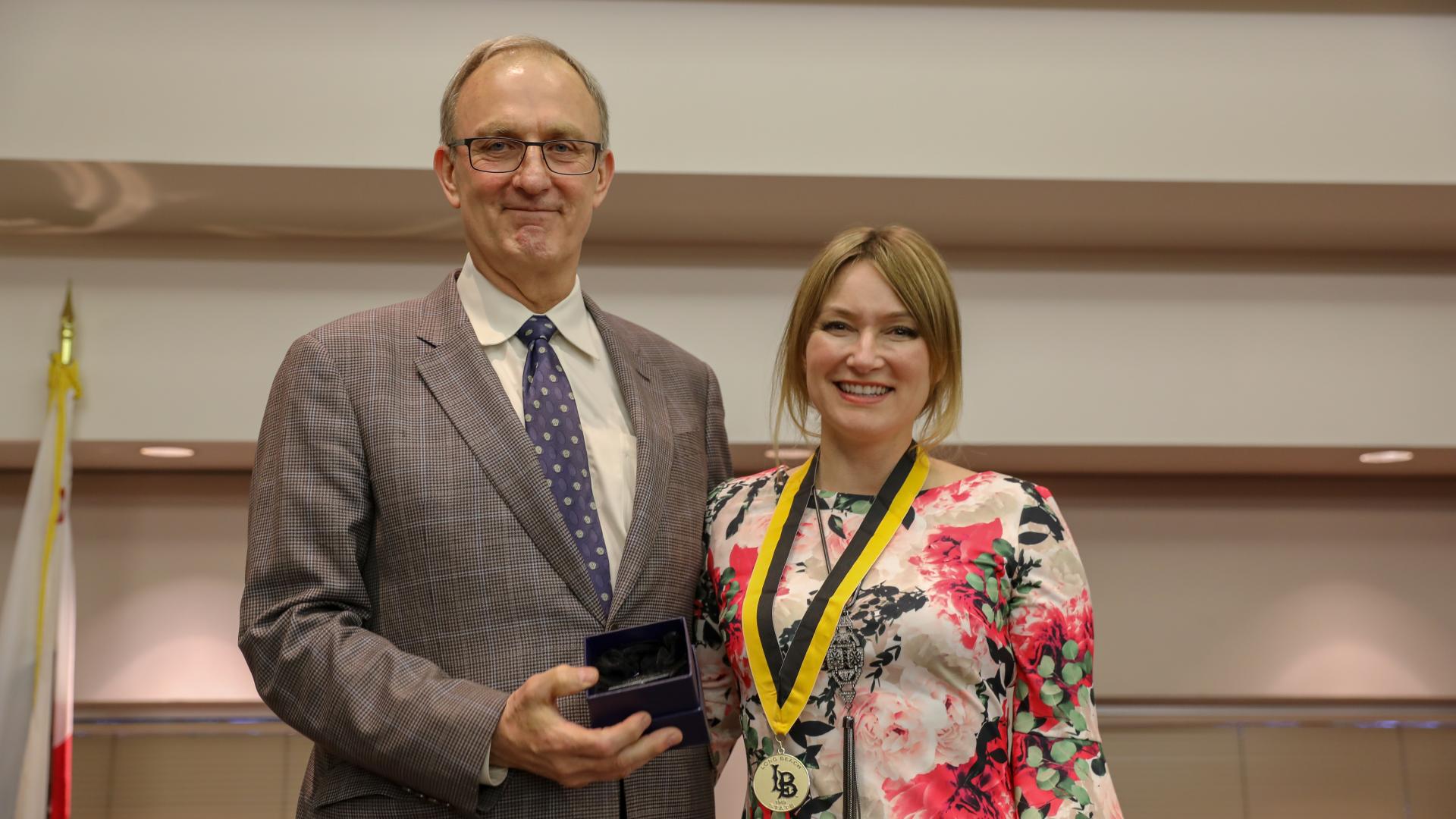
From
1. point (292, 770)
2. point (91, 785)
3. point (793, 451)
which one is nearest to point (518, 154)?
point (793, 451)

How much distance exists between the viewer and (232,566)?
181 inches

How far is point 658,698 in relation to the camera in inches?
62.6

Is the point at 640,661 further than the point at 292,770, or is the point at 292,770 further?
the point at 292,770

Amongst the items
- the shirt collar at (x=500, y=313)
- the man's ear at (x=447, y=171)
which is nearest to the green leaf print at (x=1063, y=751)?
the shirt collar at (x=500, y=313)

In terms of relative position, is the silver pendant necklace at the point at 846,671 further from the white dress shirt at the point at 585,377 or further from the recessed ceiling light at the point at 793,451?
the recessed ceiling light at the point at 793,451

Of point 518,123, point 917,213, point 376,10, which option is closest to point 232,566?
point 376,10

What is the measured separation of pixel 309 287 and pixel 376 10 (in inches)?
38.8

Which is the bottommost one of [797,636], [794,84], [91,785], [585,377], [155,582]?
[91,785]

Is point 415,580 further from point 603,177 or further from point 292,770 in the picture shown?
point 292,770

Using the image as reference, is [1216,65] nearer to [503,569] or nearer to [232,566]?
[503,569]

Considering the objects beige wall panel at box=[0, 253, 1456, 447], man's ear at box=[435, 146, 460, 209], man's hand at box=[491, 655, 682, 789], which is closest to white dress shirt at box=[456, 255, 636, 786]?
man's ear at box=[435, 146, 460, 209]

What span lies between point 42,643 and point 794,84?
2849 millimetres

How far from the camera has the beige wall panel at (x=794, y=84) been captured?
11.9ft

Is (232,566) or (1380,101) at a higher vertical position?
(1380,101)
